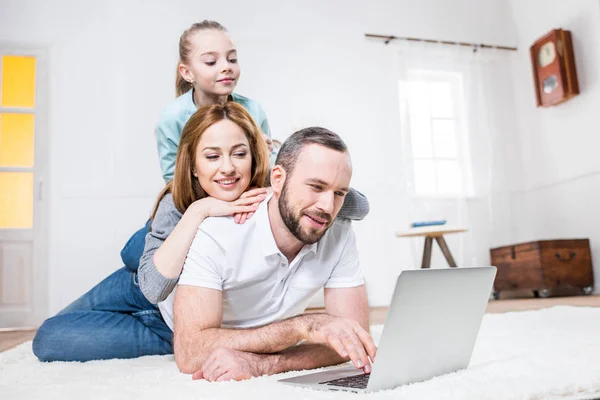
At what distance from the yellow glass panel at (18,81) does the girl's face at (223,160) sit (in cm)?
358

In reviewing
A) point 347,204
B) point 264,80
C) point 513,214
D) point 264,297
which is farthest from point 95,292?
point 513,214

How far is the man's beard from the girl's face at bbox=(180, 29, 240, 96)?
0.89 meters

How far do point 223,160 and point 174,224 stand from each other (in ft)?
0.89

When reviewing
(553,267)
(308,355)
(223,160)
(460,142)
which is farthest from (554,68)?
(308,355)

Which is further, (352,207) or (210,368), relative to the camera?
(352,207)

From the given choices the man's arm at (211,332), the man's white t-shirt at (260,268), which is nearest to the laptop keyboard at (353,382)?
the man's arm at (211,332)

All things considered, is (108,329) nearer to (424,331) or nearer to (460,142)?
(424,331)

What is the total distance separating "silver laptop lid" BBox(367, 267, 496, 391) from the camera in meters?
1.00

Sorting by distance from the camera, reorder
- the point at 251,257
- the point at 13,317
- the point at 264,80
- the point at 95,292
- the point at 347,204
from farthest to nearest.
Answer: the point at 264,80 → the point at 13,317 → the point at 95,292 → the point at 347,204 → the point at 251,257

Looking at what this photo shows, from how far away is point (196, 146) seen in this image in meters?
1.58

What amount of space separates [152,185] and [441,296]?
3.79m

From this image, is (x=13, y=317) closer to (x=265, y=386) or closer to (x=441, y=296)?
(x=265, y=386)

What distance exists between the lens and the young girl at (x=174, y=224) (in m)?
1.47

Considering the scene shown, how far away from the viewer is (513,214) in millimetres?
5414
